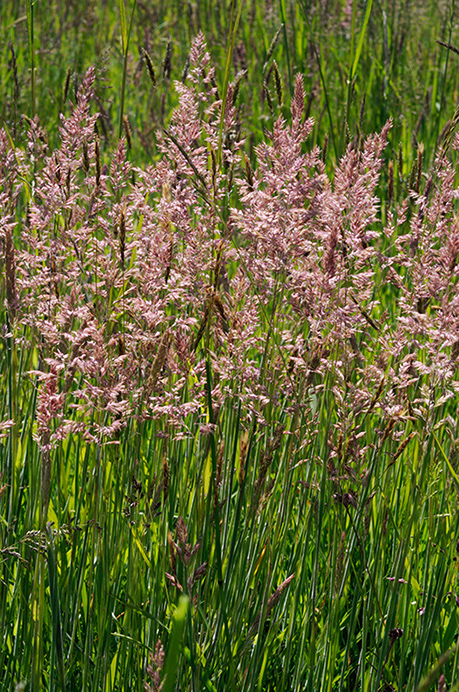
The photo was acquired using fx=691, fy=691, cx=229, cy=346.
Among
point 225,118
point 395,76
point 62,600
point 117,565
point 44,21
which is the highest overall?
point 44,21

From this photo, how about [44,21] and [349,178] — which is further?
[44,21]

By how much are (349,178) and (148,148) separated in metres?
2.28

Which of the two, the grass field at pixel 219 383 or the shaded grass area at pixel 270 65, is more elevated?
the shaded grass area at pixel 270 65

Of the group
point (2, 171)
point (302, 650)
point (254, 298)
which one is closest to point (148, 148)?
point (2, 171)

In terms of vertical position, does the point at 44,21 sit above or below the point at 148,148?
above

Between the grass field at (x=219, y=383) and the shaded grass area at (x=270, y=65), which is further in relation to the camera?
the shaded grass area at (x=270, y=65)

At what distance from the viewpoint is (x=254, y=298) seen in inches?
46.4

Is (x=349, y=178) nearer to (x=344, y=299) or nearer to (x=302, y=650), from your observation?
(x=344, y=299)

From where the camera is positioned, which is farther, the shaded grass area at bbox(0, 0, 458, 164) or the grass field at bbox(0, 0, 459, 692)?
the shaded grass area at bbox(0, 0, 458, 164)

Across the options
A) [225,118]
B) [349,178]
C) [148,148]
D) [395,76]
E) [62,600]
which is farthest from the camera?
[395,76]

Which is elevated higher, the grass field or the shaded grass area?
the shaded grass area

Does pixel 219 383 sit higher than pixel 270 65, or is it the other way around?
pixel 270 65

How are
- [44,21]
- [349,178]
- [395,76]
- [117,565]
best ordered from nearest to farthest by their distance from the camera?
[349,178] < [117,565] < [395,76] < [44,21]

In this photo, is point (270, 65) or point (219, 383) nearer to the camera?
point (219, 383)
